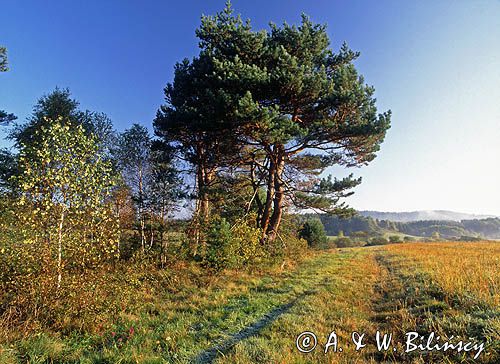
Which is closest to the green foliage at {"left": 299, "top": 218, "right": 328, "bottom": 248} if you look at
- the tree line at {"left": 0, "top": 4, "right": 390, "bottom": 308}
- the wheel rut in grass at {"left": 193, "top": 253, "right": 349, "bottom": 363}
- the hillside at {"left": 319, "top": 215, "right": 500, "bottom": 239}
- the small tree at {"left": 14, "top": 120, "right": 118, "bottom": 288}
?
the tree line at {"left": 0, "top": 4, "right": 390, "bottom": 308}

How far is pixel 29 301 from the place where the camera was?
4672 millimetres

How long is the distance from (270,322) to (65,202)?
5.38 m

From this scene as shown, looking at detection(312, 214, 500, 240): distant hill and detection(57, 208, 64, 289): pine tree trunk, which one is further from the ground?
detection(57, 208, 64, 289): pine tree trunk

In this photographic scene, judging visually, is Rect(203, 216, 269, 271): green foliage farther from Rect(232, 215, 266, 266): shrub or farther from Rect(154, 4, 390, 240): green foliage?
Rect(154, 4, 390, 240): green foliage

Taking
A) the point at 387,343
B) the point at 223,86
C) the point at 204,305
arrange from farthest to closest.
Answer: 1. the point at 223,86
2. the point at 204,305
3. the point at 387,343

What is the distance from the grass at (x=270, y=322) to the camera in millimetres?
3799

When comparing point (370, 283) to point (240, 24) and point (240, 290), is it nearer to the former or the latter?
point (240, 290)

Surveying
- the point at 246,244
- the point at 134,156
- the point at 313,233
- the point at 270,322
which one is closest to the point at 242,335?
the point at 270,322

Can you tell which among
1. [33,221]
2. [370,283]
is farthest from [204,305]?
[370,283]

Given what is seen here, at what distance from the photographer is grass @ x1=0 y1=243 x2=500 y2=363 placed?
150 inches

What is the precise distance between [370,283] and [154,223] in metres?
11.0

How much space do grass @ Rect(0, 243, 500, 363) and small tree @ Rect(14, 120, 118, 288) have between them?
1.49 metres

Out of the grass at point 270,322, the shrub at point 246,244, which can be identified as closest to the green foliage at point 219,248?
the shrub at point 246,244

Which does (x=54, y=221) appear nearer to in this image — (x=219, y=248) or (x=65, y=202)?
(x=65, y=202)
